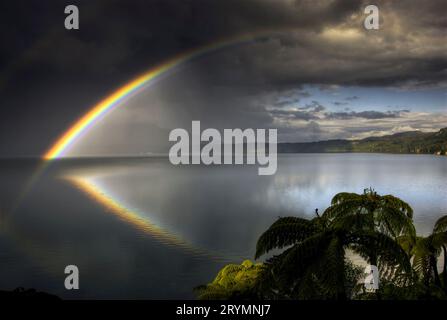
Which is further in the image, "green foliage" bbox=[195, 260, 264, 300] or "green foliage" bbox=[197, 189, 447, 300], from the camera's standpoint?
"green foliage" bbox=[195, 260, 264, 300]

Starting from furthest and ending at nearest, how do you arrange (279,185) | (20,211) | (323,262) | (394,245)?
(279,185)
(20,211)
(394,245)
(323,262)

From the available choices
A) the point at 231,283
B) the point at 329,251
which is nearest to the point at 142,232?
the point at 231,283

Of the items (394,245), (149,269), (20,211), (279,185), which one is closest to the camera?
(394,245)

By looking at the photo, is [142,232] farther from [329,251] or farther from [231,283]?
[329,251]

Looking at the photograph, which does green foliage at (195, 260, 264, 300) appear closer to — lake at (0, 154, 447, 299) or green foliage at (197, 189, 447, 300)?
green foliage at (197, 189, 447, 300)

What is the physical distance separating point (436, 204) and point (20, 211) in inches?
4311

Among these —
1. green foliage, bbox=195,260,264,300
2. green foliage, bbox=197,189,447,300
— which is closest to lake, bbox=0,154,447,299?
green foliage, bbox=195,260,264,300

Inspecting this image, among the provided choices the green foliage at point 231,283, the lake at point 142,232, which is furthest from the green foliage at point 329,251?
the lake at point 142,232

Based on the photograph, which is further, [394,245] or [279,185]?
[279,185]

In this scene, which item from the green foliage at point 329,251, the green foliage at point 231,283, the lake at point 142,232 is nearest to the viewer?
the green foliage at point 329,251

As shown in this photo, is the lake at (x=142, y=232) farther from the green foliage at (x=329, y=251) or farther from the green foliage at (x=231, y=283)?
the green foliage at (x=329, y=251)

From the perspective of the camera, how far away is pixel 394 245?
1194 cm

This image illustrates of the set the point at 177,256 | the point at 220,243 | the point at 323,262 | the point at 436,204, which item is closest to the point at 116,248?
the point at 177,256
